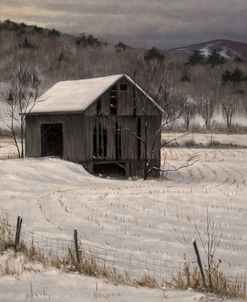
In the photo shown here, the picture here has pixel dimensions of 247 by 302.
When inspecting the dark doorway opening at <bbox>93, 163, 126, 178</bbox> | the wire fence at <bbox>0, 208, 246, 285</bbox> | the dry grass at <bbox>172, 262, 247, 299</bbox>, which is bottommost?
the dark doorway opening at <bbox>93, 163, 126, 178</bbox>

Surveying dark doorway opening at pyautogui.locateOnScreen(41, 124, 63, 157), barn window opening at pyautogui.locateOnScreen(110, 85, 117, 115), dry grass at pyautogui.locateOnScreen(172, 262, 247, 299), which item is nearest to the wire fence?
dry grass at pyautogui.locateOnScreen(172, 262, 247, 299)

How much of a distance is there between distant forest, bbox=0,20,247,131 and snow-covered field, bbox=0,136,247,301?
5745 centimetres

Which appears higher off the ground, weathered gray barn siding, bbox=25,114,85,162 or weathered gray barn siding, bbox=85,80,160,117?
weathered gray barn siding, bbox=85,80,160,117

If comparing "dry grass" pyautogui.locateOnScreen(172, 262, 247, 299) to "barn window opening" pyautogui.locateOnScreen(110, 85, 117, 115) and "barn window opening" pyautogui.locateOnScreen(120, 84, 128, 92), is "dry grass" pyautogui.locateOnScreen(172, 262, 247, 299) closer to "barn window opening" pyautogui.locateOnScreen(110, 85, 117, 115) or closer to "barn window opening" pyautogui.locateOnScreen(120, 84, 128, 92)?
"barn window opening" pyautogui.locateOnScreen(110, 85, 117, 115)

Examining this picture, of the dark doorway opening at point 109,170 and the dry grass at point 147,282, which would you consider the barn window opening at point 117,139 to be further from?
the dry grass at point 147,282

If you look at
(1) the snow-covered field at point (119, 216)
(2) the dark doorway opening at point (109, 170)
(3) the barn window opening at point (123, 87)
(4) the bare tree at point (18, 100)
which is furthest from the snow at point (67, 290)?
(4) the bare tree at point (18, 100)

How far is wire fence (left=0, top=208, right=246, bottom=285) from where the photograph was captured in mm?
9820

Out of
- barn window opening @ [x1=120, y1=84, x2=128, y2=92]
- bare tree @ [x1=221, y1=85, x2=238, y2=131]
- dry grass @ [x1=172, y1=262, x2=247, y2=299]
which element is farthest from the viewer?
bare tree @ [x1=221, y1=85, x2=238, y2=131]

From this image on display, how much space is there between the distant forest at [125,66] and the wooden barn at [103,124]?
163ft

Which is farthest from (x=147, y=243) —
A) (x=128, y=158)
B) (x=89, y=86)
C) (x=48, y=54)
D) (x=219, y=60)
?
(x=219, y=60)

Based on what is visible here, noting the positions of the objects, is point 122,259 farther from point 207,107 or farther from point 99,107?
point 207,107

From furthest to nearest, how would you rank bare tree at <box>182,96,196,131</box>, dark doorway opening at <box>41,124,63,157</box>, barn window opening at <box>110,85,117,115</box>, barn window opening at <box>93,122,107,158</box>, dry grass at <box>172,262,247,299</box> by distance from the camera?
1. bare tree at <box>182,96,196,131</box>
2. dark doorway opening at <box>41,124,63,157</box>
3. barn window opening at <box>110,85,117,115</box>
4. barn window opening at <box>93,122,107,158</box>
5. dry grass at <box>172,262,247,299</box>

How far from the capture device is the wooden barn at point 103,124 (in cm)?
2923

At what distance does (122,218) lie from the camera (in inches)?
621
